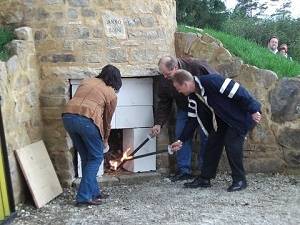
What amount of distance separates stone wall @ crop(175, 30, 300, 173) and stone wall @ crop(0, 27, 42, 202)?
232 centimetres

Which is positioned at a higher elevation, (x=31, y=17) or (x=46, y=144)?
(x=31, y=17)

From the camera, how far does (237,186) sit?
653 centimetres

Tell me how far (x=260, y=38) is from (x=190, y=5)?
3349 millimetres

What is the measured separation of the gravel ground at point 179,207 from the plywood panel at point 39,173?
107 millimetres

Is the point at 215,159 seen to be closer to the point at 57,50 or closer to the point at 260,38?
the point at 57,50

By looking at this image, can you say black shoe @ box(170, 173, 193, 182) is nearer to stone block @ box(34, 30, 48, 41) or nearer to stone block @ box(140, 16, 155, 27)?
stone block @ box(140, 16, 155, 27)

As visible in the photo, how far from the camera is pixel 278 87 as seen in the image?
729cm

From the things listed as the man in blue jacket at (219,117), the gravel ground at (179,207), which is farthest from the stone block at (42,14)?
the gravel ground at (179,207)

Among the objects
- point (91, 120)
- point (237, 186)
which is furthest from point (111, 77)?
point (237, 186)

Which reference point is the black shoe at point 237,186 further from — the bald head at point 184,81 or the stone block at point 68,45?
the stone block at point 68,45

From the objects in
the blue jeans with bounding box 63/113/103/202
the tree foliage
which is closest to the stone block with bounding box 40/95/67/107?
the blue jeans with bounding box 63/113/103/202

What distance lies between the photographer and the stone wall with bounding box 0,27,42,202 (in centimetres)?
593

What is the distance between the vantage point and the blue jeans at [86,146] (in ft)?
19.2

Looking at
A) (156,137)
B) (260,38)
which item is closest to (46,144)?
(156,137)
